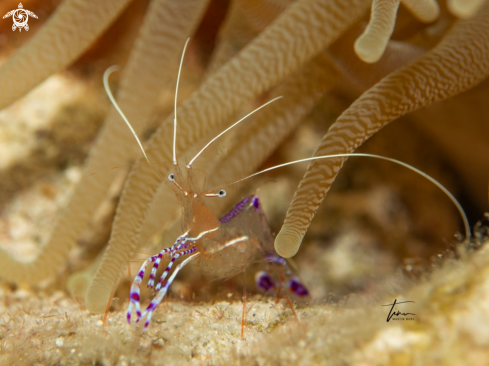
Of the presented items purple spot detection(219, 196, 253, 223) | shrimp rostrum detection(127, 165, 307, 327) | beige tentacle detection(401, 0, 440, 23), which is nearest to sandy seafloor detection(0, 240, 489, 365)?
shrimp rostrum detection(127, 165, 307, 327)

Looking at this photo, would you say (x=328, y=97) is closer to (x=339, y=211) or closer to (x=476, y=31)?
(x=339, y=211)

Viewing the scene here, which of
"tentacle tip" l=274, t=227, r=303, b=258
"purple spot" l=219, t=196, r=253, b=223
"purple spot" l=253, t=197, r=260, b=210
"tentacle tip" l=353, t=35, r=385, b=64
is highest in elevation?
"tentacle tip" l=353, t=35, r=385, b=64

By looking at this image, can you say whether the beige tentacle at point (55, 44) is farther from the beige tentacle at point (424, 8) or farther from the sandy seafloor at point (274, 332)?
the beige tentacle at point (424, 8)

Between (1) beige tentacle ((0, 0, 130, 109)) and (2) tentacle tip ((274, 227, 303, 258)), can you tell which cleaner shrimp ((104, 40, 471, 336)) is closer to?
(1) beige tentacle ((0, 0, 130, 109))

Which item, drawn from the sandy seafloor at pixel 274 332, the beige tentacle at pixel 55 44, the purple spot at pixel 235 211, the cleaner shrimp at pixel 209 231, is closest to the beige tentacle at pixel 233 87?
the cleaner shrimp at pixel 209 231

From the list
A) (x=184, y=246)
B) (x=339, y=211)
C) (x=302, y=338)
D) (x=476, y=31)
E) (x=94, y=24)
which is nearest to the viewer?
(x=302, y=338)

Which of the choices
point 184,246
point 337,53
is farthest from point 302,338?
point 337,53
